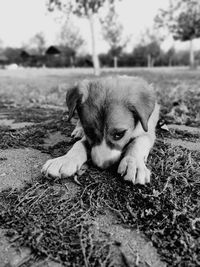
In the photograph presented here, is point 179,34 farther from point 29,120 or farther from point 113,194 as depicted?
point 113,194

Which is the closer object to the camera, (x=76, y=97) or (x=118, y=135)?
(x=118, y=135)

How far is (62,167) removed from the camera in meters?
2.89

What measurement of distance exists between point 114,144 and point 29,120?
2830mm

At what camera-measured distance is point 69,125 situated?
5.00 metres

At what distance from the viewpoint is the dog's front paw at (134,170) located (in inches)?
105

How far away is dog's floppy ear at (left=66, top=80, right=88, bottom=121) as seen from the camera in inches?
136

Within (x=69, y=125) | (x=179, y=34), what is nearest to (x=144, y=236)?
(x=69, y=125)

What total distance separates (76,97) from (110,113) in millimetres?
481

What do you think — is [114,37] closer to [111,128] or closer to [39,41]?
[39,41]

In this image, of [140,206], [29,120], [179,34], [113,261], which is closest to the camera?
[113,261]

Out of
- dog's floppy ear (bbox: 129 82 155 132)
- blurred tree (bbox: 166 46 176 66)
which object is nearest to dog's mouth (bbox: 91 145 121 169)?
dog's floppy ear (bbox: 129 82 155 132)

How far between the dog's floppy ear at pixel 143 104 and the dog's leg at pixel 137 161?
0.68ft

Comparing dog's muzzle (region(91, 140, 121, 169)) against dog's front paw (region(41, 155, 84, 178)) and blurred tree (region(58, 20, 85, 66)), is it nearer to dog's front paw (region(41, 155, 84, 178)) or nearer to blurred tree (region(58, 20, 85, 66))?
dog's front paw (region(41, 155, 84, 178))

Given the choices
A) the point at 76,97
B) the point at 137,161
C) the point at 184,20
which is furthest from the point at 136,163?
the point at 184,20
